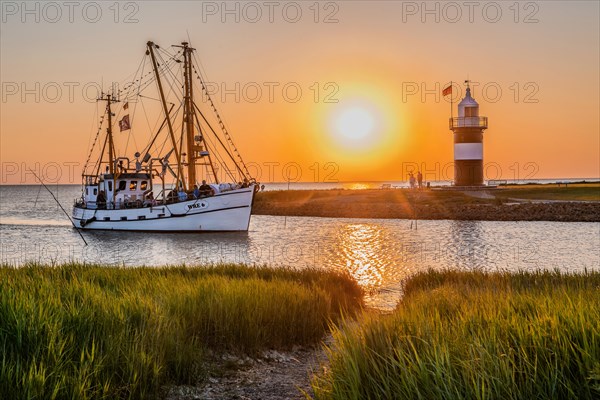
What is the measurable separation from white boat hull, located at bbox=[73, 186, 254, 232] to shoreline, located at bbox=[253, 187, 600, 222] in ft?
56.2

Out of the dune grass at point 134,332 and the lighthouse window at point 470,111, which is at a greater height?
the lighthouse window at point 470,111

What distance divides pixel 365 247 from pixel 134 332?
2588 cm

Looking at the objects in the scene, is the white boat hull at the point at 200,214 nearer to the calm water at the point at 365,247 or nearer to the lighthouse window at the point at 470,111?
the calm water at the point at 365,247

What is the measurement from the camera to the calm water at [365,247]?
23139 mm

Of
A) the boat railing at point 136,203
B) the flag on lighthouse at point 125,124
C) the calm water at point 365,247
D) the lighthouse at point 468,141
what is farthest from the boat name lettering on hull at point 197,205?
the lighthouse at point 468,141

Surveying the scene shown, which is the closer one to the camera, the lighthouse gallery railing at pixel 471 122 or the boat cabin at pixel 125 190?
the boat cabin at pixel 125 190

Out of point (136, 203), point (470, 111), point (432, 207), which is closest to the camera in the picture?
point (136, 203)

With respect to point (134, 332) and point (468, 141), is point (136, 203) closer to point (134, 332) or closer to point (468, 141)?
point (468, 141)

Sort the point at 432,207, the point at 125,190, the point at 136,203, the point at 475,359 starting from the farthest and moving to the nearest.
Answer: the point at 432,207, the point at 125,190, the point at 136,203, the point at 475,359

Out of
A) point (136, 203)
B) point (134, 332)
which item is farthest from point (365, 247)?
point (134, 332)

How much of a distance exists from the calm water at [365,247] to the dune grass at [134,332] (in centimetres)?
511

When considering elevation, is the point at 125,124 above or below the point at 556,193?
above

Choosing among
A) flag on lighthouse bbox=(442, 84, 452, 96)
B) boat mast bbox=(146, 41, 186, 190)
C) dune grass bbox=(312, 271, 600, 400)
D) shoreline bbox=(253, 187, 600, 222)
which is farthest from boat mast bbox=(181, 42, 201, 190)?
dune grass bbox=(312, 271, 600, 400)

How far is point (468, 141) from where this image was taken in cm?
6016
